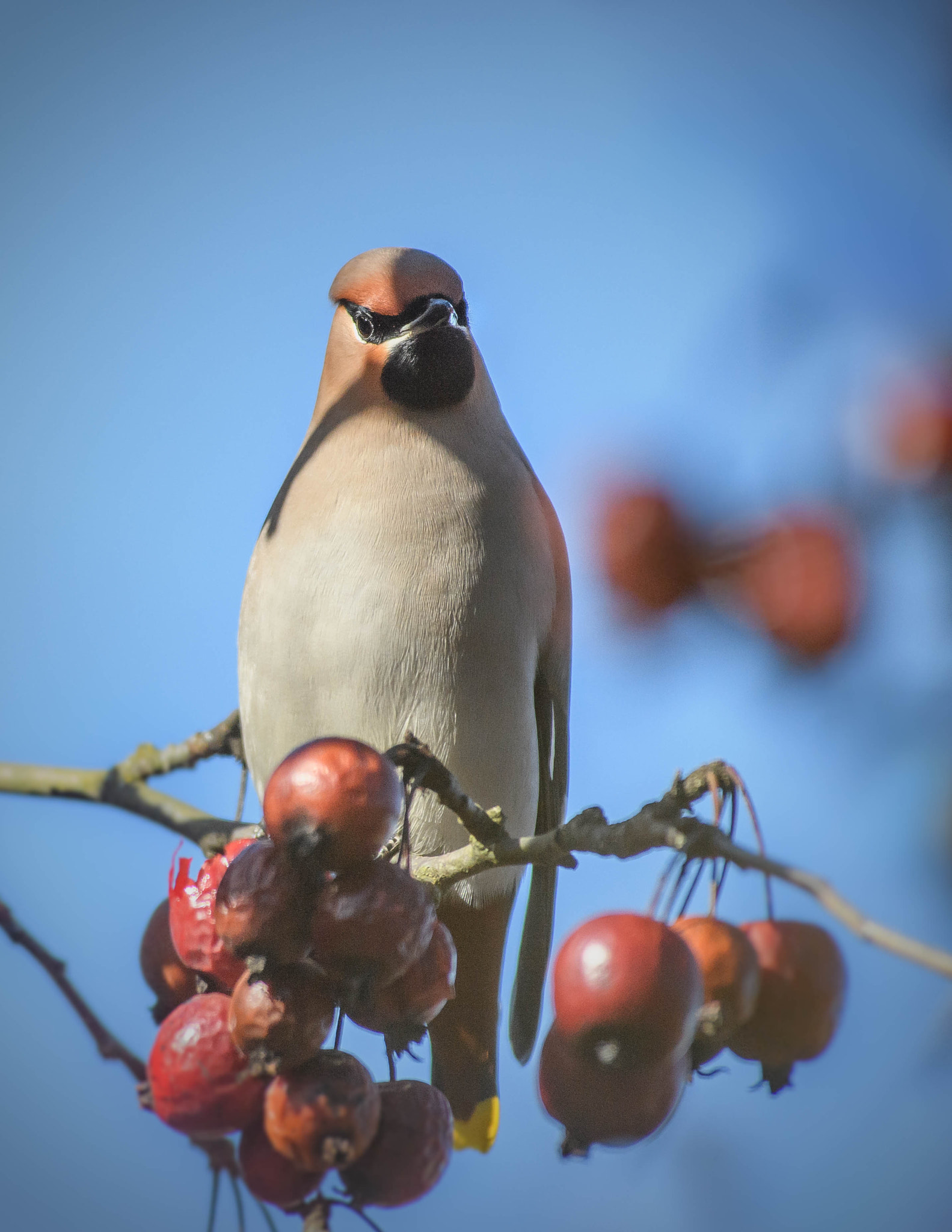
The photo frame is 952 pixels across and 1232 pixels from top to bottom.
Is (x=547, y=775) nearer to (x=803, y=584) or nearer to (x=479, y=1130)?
(x=479, y=1130)

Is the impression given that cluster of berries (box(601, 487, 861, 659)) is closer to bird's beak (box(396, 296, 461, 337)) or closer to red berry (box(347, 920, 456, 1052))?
red berry (box(347, 920, 456, 1052))

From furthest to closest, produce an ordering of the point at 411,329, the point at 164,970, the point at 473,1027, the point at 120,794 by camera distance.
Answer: the point at 411,329
the point at 473,1027
the point at 120,794
the point at 164,970

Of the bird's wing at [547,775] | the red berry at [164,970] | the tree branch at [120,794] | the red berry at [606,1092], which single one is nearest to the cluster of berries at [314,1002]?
the red berry at [606,1092]

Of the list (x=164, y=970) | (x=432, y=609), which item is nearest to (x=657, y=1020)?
(x=164, y=970)

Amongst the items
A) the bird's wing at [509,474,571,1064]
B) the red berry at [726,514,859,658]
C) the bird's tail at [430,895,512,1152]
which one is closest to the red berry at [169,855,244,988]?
the red berry at [726,514,859,658]

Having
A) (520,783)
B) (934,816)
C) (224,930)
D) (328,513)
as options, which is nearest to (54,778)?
(328,513)

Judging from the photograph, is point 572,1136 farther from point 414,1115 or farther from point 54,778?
point 54,778

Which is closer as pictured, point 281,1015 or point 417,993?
point 281,1015

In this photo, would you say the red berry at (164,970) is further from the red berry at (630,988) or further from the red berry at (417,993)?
the red berry at (630,988)
